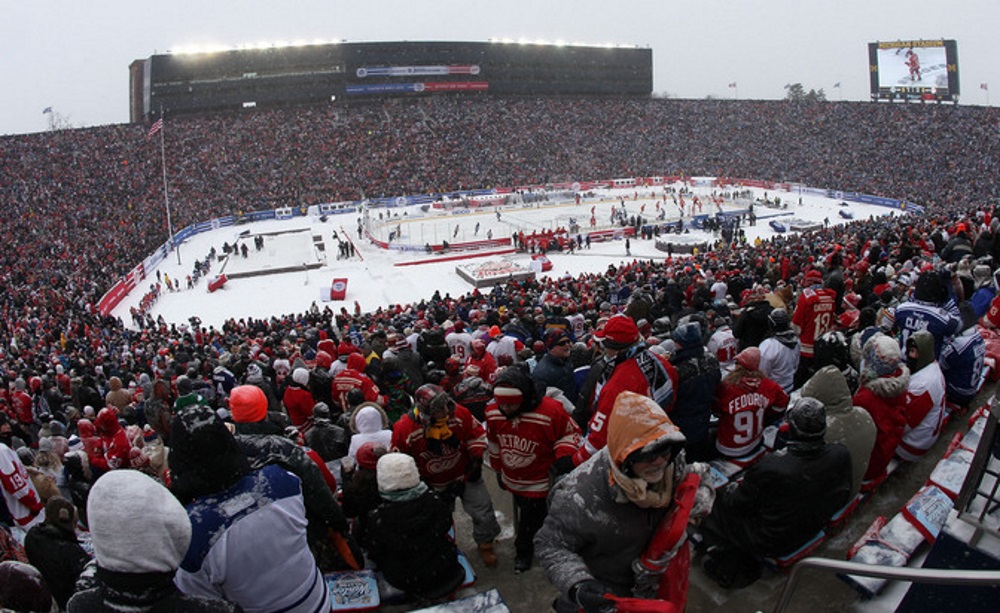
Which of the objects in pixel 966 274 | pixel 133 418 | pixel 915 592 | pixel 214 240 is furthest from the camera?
pixel 214 240

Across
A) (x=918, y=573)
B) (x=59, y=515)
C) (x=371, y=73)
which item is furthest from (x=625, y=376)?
(x=371, y=73)

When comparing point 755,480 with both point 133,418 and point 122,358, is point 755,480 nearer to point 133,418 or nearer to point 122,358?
point 133,418

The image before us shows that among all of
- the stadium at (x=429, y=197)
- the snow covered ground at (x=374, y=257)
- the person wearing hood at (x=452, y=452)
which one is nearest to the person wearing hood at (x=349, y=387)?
the stadium at (x=429, y=197)

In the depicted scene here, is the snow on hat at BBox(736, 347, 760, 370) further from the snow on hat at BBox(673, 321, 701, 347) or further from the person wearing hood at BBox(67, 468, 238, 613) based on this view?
the person wearing hood at BBox(67, 468, 238, 613)

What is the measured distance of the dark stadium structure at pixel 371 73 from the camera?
68.0 metres

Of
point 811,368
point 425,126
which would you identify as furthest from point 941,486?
point 425,126

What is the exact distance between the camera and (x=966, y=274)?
9383mm

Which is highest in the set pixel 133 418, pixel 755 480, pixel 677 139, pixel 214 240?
pixel 677 139

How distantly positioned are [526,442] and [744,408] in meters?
1.92

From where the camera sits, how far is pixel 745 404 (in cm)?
520

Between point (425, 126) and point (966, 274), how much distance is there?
65.5 meters

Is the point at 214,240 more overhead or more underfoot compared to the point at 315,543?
more overhead

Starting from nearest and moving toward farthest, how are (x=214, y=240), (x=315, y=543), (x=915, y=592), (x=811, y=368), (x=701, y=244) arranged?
(x=915, y=592) → (x=315, y=543) → (x=811, y=368) → (x=701, y=244) → (x=214, y=240)

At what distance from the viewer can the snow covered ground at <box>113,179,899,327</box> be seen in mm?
29125
